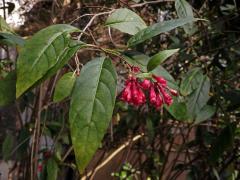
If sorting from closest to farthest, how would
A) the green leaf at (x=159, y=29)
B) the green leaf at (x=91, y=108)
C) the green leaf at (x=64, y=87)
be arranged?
1. the green leaf at (x=91, y=108)
2. the green leaf at (x=159, y=29)
3. the green leaf at (x=64, y=87)

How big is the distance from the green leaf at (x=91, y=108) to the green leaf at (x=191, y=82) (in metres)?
0.65

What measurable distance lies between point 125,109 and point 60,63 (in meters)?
1.29

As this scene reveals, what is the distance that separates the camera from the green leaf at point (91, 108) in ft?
1.74

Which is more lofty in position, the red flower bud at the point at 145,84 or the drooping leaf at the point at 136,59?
the drooping leaf at the point at 136,59

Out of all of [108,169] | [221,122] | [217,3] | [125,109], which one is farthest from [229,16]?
[108,169]

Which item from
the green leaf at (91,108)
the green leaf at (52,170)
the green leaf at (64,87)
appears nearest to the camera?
the green leaf at (91,108)

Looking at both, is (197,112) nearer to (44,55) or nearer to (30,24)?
(44,55)

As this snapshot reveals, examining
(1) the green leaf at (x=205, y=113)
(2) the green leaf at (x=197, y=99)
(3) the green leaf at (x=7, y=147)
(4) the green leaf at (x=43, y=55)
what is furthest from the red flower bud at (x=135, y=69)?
(3) the green leaf at (x=7, y=147)

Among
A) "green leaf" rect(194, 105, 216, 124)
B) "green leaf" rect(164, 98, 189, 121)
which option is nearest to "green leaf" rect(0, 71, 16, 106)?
"green leaf" rect(164, 98, 189, 121)

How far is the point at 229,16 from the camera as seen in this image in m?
1.86

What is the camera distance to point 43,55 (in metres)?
0.60

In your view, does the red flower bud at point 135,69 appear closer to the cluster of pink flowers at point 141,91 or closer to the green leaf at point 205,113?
the cluster of pink flowers at point 141,91

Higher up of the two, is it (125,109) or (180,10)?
(180,10)

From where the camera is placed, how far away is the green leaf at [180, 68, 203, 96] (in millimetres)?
1246
